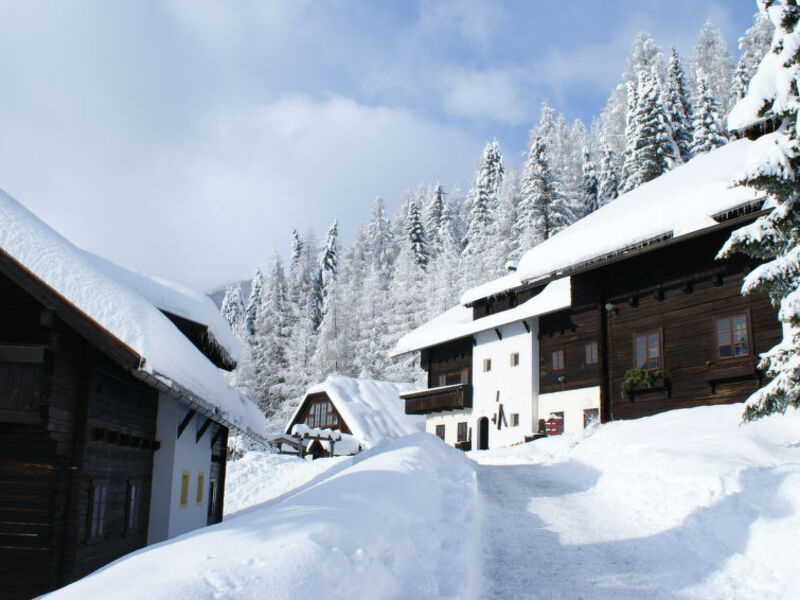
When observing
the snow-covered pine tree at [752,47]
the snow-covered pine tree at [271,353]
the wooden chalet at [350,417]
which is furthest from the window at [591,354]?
the snow-covered pine tree at [271,353]

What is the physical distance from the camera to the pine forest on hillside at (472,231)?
4962cm

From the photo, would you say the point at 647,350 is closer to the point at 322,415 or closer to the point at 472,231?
the point at 322,415

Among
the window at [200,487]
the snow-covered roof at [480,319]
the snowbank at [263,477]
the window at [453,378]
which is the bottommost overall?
the snowbank at [263,477]

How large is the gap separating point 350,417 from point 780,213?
33963 mm

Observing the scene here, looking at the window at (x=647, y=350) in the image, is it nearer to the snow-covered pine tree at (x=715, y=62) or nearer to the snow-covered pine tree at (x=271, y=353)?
the snow-covered pine tree at (x=271, y=353)

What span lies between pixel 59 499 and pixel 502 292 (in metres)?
24.8

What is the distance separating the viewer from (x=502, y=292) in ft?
109

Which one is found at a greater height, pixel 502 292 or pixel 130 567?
pixel 502 292

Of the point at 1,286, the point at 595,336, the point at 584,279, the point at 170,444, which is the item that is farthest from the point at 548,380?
the point at 1,286

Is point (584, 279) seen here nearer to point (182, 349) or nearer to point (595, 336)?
point (595, 336)

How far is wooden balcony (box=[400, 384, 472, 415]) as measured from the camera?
3503cm

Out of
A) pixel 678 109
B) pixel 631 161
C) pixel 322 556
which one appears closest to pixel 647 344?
pixel 322 556

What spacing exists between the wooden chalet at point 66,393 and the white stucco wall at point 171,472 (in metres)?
1.26

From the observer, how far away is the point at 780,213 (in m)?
10.5
